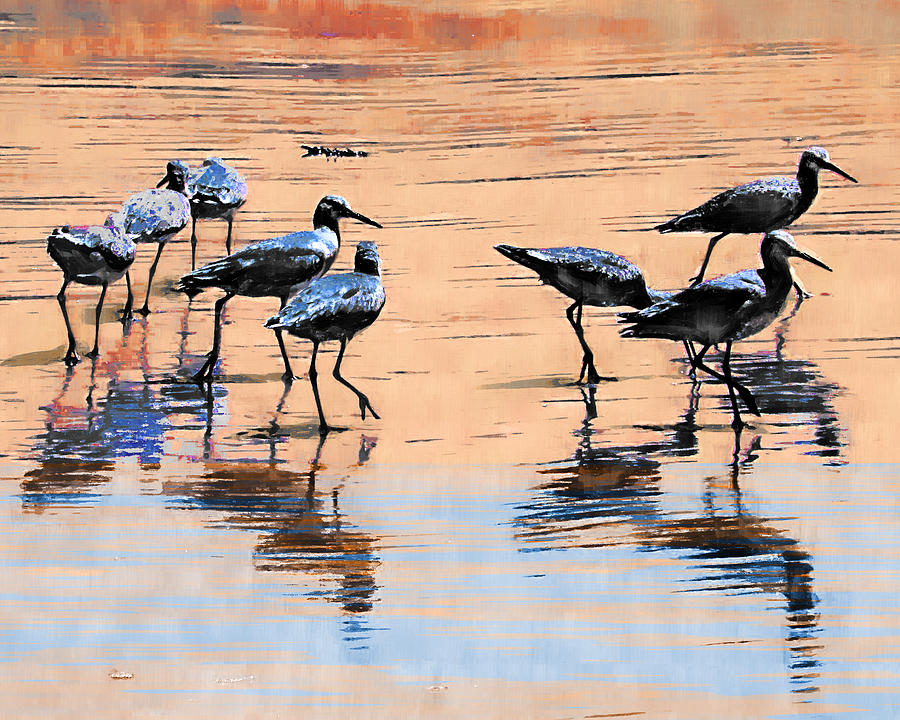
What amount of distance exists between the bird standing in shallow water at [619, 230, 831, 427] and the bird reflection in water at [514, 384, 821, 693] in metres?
0.59

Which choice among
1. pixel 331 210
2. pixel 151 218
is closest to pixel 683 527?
pixel 331 210

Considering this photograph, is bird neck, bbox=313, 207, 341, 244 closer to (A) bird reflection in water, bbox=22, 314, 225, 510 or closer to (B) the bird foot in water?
(A) bird reflection in water, bbox=22, 314, 225, 510

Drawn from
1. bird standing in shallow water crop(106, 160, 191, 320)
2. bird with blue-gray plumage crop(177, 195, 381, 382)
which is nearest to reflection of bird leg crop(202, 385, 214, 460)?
bird with blue-gray plumage crop(177, 195, 381, 382)

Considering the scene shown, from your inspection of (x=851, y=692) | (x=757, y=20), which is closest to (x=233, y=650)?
(x=851, y=692)

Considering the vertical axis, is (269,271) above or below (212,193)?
below

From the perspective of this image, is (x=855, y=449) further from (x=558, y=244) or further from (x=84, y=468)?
(x=558, y=244)

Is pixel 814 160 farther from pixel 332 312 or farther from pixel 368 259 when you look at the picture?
pixel 332 312

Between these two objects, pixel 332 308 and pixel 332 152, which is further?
pixel 332 152

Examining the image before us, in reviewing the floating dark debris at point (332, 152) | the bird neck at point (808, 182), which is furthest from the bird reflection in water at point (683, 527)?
the floating dark debris at point (332, 152)

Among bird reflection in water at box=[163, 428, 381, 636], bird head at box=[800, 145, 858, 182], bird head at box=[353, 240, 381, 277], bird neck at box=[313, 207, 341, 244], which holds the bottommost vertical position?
bird reflection in water at box=[163, 428, 381, 636]

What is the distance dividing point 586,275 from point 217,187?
160 inches

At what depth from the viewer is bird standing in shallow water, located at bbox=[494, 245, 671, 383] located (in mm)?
8828

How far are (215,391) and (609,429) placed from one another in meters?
2.26

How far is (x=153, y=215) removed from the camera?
35.4 ft
